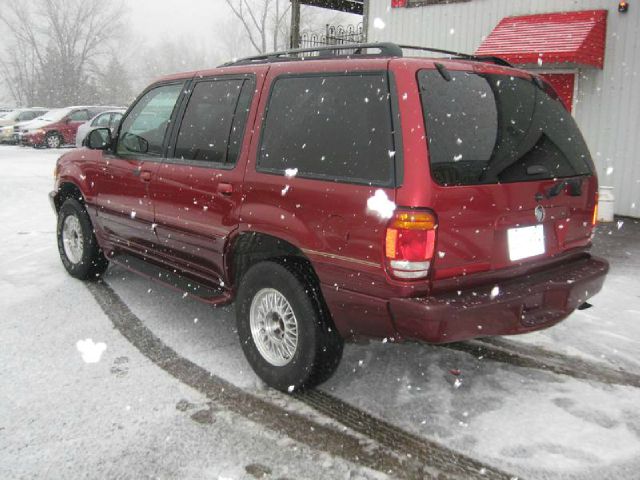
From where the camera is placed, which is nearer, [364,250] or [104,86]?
[364,250]

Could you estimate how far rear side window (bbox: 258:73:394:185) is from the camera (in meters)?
2.88

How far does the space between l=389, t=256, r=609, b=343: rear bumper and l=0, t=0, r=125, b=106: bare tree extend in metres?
61.4

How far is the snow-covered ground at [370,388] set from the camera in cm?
288

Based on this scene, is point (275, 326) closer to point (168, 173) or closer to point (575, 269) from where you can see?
point (168, 173)

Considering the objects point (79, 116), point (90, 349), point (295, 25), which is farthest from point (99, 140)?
point (79, 116)

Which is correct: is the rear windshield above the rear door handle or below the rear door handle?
above

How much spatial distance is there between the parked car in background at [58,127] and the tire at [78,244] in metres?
18.4

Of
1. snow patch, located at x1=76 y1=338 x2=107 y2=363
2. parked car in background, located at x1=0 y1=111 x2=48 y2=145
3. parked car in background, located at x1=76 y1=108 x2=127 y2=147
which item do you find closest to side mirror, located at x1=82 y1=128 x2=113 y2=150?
snow patch, located at x1=76 y1=338 x2=107 y2=363

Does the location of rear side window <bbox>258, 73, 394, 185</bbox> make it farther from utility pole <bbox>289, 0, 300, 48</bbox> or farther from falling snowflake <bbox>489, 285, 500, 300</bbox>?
utility pole <bbox>289, 0, 300, 48</bbox>

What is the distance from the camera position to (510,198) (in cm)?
302

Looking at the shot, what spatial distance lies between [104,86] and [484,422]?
220 feet

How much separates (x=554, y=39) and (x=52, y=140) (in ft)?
65.7

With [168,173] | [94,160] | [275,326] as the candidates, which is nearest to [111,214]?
[94,160]

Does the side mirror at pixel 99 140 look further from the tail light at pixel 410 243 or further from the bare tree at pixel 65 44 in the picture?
the bare tree at pixel 65 44
